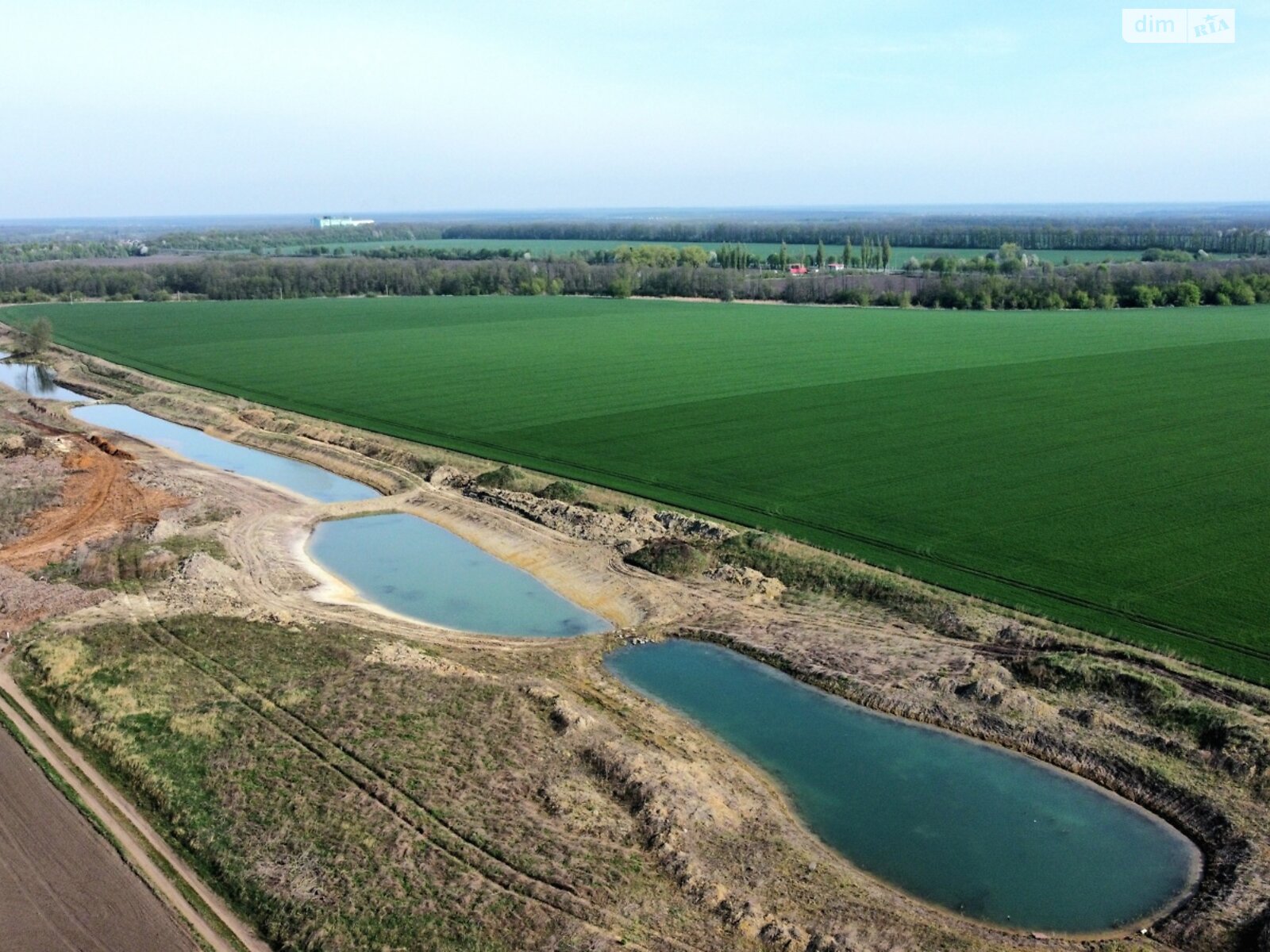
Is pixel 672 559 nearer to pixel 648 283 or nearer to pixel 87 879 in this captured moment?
pixel 87 879

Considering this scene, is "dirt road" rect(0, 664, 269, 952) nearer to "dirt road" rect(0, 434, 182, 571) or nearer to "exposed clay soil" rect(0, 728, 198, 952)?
"exposed clay soil" rect(0, 728, 198, 952)

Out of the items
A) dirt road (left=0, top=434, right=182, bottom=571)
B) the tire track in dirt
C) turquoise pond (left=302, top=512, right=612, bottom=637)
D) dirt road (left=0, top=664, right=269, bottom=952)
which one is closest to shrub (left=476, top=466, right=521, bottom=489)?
turquoise pond (left=302, top=512, right=612, bottom=637)

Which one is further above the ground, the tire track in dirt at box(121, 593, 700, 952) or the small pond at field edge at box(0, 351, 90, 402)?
the small pond at field edge at box(0, 351, 90, 402)

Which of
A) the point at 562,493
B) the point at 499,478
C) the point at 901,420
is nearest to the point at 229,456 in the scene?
the point at 499,478

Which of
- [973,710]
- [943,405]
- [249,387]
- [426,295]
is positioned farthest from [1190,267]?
[973,710]

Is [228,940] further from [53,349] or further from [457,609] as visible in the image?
[53,349]

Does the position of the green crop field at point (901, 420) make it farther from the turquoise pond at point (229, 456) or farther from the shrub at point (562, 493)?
the turquoise pond at point (229, 456)
